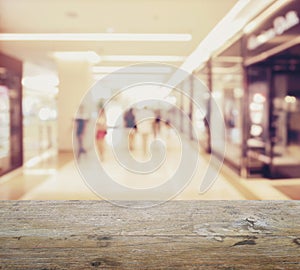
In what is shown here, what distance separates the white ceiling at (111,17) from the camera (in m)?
4.99

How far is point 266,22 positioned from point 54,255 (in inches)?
180

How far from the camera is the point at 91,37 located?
711cm

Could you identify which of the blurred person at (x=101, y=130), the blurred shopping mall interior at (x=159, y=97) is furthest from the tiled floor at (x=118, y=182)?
the blurred person at (x=101, y=130)

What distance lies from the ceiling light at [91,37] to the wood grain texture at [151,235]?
4.58 m

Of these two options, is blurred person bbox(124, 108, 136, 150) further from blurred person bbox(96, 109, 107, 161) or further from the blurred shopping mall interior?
blurred person bbox(96, 109, 107, 161)

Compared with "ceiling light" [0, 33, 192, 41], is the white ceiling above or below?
below

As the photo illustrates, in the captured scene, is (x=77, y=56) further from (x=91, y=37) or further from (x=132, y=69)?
(x=132, y=69)

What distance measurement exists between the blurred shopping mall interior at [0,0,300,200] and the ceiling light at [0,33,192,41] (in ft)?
0.13

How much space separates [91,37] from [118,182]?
342cm

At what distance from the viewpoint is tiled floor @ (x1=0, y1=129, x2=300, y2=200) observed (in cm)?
451

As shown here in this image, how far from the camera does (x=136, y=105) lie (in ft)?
29.2

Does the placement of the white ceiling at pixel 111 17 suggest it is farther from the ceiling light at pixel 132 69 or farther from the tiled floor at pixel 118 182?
the ceiling light at pixel 132 69

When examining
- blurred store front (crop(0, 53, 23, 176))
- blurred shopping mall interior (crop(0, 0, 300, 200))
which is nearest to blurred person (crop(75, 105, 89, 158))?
blurred shopping mall interior (crop(0, 0, 300, 200))

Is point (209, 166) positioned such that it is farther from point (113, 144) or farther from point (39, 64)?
point (39, 64)
